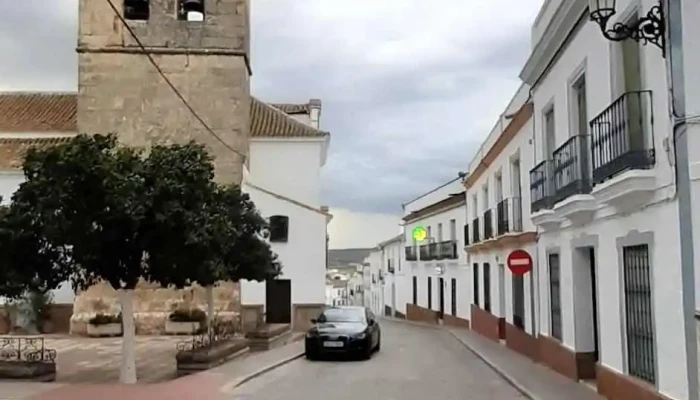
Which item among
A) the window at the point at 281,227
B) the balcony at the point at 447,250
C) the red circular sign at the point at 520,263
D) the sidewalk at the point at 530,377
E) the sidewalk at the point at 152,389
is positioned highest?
the window at the point at 281,227

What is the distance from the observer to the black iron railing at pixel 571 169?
37.1 feet

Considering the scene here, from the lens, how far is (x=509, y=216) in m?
20.1

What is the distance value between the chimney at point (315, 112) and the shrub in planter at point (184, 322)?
15.2 metres

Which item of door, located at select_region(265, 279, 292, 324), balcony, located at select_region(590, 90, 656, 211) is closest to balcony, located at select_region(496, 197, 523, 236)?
balcony, located at select_region(590, 90, 656, 211)

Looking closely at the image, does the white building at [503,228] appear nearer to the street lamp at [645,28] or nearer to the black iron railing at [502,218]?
the black iron railing at [502,218]

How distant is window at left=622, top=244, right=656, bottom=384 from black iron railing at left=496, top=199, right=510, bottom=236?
A: 997 cm

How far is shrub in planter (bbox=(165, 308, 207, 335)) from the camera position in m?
25.1

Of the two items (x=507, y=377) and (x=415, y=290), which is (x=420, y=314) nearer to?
(x=415, y=290)

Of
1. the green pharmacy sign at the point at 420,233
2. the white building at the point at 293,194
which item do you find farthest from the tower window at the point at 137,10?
the green pharmacy sign at the point at 420,233

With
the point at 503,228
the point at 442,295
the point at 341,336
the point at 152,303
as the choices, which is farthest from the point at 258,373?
the point at 442,295

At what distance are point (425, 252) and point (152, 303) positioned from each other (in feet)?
52.2

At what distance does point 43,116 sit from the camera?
32781mm

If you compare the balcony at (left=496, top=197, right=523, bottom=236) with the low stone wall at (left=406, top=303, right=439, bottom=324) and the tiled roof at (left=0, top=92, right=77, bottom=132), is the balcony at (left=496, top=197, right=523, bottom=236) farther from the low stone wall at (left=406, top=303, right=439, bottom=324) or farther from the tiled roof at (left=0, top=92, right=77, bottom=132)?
the tiled roof at (left=0, top=92, right=77, bottom=132)

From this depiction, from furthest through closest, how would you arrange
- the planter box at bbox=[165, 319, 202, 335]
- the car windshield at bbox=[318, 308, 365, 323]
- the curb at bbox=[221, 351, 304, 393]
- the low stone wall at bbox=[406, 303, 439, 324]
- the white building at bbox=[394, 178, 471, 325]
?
1. the low stone wall at bbox=[406, 303, 439, 324]
2. the white building at bbox=[394, 178, 471, 325]
3. the planter box at bbox=[165, 319, 202, 335]
4. the car windshield at bbox=[318, 308, 365, 323]
5. the curb at bbox=[221, 351, 304, 393]
